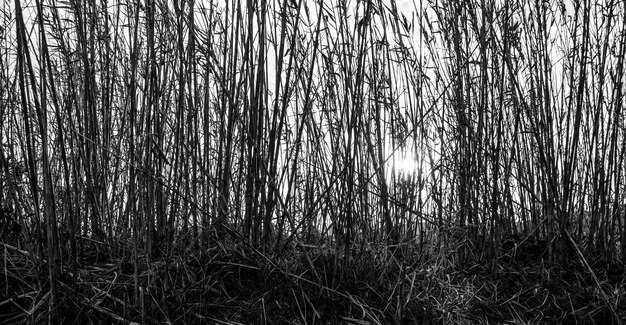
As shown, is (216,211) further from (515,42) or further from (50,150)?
(515,42)

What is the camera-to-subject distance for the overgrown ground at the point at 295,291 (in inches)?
46.1

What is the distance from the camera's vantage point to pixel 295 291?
1.31 m

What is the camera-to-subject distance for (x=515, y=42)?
171cm

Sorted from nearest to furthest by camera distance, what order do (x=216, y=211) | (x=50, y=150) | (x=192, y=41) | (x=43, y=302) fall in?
1. (x=43, y=302)
2. (x=192, y=41)
3. (x=216, y=211)
4. (x=50, y=150)

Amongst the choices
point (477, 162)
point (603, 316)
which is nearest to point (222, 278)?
point (477, 162)

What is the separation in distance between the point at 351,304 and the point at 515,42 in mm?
1023

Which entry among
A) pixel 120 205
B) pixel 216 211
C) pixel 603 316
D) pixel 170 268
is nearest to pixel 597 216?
pixel 603 316

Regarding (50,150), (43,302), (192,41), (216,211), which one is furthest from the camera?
(50,150)

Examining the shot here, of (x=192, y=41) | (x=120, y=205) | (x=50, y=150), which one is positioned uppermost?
(x=192, y=41)

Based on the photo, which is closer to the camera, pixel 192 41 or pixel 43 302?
pixel 43 302

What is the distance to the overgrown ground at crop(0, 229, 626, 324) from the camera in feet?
3.84

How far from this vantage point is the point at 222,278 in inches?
52.2

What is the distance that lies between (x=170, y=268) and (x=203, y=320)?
18 centimetres

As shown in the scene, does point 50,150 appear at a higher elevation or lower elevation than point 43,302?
higher
